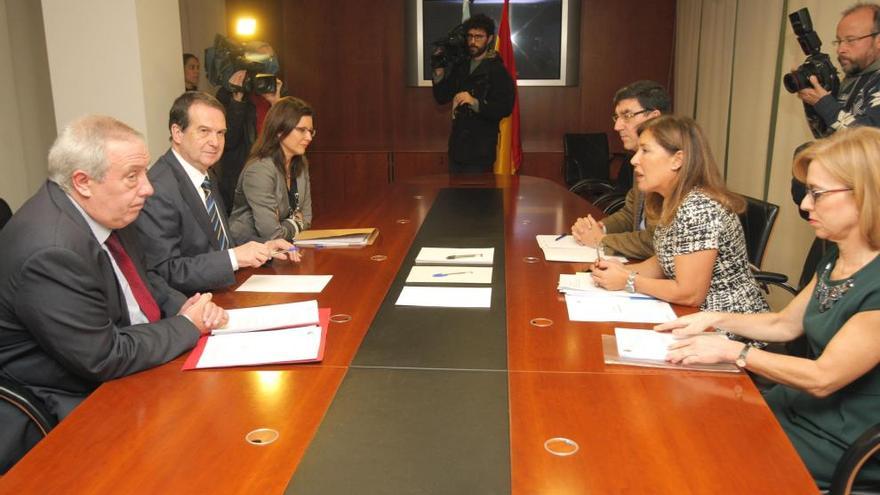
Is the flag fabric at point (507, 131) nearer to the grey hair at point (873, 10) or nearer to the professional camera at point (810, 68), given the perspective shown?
the professional camera at point (810, 68)

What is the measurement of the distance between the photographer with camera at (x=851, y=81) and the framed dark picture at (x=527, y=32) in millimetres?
3787

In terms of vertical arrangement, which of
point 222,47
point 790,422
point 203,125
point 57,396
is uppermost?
point 222,47

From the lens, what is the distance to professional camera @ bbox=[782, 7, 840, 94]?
10.3 feet

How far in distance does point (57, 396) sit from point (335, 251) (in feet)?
4.00

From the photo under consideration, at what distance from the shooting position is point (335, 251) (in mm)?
2832

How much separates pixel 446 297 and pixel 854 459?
115 cm

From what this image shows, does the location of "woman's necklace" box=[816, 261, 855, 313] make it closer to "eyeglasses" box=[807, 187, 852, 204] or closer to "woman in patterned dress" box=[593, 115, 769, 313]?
"eyeglasses" box=[807, 187, 852, 204]

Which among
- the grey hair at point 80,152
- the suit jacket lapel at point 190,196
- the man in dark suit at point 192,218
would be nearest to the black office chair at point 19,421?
the grey hair at point 80,152

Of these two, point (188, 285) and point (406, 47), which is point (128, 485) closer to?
point (188, 285)

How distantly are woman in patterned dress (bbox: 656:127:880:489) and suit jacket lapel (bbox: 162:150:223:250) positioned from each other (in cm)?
170

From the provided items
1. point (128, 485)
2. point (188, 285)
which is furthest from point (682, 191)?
point (128, 485)

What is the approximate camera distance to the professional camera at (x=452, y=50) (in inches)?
218

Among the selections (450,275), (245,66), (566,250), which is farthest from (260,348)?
(245,66)

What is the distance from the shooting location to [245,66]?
4891mm
